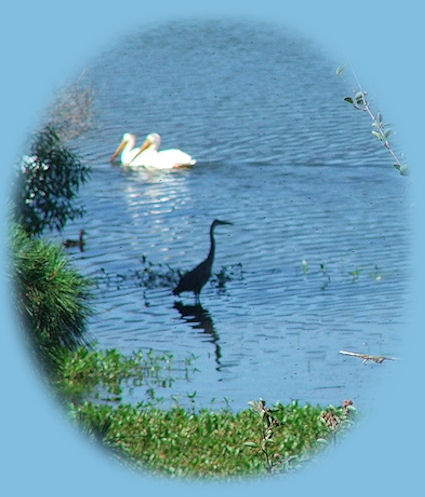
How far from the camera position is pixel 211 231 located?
771 cm

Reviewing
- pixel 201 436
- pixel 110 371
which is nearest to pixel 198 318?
pixel 110 371

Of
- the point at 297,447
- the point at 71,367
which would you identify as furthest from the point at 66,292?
the point at 297,447

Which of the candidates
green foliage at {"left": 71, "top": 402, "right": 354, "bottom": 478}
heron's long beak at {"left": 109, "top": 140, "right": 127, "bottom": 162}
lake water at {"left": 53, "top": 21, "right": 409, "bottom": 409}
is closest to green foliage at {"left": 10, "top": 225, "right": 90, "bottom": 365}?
lake water at {"left": 53, "top": 21, "right": 409, "bottom": 409}

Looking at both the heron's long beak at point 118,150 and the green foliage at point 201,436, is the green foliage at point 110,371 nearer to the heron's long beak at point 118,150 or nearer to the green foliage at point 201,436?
the green foliage at point 201,436

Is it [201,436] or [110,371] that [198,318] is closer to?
[110,371]

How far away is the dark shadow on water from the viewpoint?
7.30 m

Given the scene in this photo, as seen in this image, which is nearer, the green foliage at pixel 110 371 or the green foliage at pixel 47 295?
the green foliage at pixel 47 295

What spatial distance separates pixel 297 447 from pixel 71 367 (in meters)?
1.19

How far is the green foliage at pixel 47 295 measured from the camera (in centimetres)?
695

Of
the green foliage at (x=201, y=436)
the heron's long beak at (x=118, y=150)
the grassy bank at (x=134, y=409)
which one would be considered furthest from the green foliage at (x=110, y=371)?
the heron's long beak at (x=118, y=150)

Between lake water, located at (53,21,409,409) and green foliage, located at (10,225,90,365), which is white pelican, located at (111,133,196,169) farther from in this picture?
green foliage, located at (10,225,90,365)

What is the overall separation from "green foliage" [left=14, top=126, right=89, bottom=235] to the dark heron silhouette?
2.04ft

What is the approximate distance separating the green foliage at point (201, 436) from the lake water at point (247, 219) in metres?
0.14

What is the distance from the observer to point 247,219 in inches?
305
